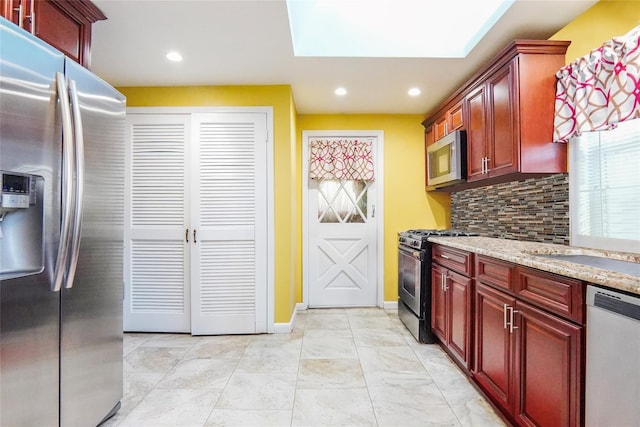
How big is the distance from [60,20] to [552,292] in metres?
2.75

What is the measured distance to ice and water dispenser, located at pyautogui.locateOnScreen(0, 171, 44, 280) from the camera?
113 centimetres

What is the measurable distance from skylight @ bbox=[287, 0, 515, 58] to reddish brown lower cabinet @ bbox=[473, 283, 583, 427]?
1.82 m

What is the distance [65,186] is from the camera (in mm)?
1287

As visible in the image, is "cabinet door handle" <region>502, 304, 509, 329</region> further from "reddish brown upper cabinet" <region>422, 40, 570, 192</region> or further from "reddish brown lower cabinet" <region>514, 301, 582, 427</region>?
"reddish brown upper cabinet" <region>422, 40, 570, 192</region>

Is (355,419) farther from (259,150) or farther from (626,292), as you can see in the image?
(259,150)

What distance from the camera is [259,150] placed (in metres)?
3.00

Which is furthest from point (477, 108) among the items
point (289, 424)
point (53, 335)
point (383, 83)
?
point (53, 335)

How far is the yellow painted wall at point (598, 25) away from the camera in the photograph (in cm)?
172

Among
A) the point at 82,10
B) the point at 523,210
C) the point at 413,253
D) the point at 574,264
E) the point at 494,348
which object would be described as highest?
the point at 82,10

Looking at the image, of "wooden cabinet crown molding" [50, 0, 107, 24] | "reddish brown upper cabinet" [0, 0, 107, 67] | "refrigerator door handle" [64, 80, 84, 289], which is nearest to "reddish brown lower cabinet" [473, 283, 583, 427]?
"refrigerator door handle" [64, 80, 84, 289]

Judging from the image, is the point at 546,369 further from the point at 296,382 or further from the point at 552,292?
the point at 296,382

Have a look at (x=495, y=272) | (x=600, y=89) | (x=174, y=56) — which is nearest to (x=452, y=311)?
(x=495, y=272)

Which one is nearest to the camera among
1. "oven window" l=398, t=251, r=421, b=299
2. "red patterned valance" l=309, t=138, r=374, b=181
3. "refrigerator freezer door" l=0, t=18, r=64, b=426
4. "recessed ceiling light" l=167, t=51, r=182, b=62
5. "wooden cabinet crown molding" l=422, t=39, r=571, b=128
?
"refrigerator freezer door" l=0, t=18, r=64, b=426

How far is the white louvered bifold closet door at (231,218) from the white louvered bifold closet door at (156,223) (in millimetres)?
187
